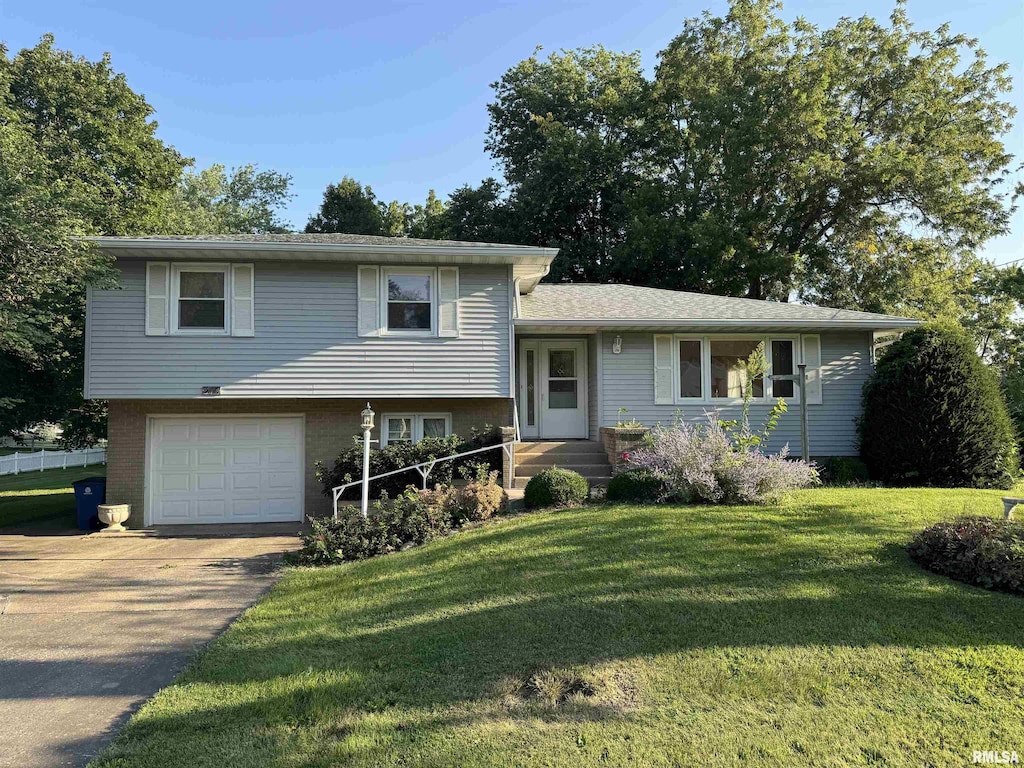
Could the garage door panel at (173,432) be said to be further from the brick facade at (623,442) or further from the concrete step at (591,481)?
the brick facade at (623,442)

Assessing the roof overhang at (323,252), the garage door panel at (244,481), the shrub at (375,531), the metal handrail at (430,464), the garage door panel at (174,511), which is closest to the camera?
the shrub at (375,531)

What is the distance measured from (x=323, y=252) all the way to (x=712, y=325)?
751cm

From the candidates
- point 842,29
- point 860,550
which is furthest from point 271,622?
point 842,29

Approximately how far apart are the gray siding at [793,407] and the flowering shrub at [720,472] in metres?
2.97

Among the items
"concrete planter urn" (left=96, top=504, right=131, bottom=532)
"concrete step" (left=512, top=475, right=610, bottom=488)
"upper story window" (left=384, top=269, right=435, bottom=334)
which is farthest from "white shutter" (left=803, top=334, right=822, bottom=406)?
"concrete planter urn" (left=96, top=504, right=131, bottom=532)

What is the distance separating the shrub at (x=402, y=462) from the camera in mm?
10430

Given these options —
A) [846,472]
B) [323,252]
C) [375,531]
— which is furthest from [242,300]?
[846,472]

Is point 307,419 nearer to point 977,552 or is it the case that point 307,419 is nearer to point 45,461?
point 977,552

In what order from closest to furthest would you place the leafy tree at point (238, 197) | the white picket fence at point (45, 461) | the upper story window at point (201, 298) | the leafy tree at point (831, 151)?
1. the upper story window at point (201, 298)
2. the leafy tree at point (831, 151)
3. the white picket fence at point (45, 461)
4. the leafy tree at point (238, 197)

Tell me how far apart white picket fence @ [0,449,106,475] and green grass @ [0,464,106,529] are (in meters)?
0.43

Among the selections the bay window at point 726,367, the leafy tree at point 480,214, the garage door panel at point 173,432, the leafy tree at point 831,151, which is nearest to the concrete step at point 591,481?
the bay window at point 726,367

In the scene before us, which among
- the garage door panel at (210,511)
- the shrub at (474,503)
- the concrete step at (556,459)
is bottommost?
the garage door panel at (210,511)

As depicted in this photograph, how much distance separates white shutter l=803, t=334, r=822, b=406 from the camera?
12320 millimetres

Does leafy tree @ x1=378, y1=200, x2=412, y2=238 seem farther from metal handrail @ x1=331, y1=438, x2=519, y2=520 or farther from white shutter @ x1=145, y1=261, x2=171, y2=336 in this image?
metal handrail @ x1=331, y1=438, x2=519, y2=520
